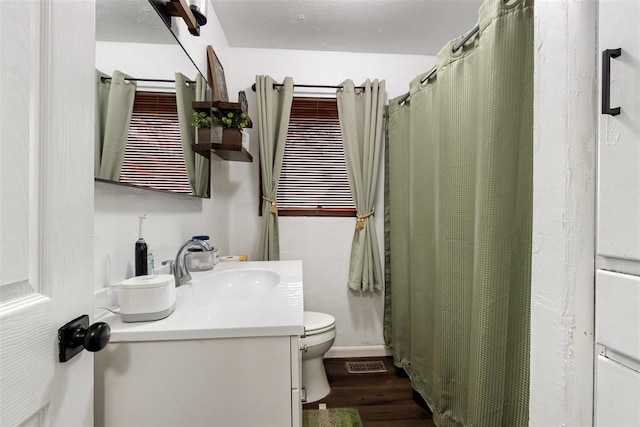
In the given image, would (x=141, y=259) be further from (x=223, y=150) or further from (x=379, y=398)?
(x=379, y=398)

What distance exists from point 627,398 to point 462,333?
0.83 meters

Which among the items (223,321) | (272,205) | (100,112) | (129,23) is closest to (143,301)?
(223,321)

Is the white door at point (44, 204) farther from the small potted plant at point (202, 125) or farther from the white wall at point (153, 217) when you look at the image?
the small potted plant at point (202, 125)

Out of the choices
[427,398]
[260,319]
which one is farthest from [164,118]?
[427,398]

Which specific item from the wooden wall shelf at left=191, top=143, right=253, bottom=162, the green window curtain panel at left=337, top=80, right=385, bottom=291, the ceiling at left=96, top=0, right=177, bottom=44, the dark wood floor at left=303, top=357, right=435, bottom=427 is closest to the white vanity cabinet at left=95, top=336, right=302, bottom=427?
the ceiling at left=96, top=0, right=177, bottom=44

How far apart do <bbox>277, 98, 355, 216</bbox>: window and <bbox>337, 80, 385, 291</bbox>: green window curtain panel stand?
0.10m

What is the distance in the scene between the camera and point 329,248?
229 cm

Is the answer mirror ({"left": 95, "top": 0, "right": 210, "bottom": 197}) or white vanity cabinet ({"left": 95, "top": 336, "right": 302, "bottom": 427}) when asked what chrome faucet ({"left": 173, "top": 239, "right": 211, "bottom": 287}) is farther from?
white vanity cabinet ({"left": 95, "top": 336, "right": 302, "bottom": 427})

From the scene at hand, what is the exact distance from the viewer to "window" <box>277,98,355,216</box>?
226 centimetres

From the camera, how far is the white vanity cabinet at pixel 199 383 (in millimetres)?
686

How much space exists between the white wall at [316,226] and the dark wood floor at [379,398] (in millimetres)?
308

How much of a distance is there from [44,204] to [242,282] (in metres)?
1.12

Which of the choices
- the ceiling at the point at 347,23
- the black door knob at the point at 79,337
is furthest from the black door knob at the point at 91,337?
the ceiling at the point at 347,23

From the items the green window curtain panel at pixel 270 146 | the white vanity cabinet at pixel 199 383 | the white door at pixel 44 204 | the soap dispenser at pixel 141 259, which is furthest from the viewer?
the green window curtain panel at pixel 270 146
